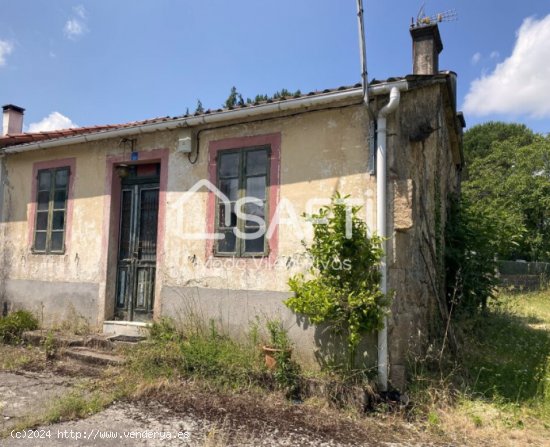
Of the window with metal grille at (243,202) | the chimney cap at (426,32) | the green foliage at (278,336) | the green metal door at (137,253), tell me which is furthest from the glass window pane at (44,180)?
the chimney cap at (426,32)

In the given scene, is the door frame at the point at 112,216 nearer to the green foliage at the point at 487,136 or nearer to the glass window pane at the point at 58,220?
the glass window pane at the point at 58,220

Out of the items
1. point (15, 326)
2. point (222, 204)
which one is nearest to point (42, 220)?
point (15, 326)

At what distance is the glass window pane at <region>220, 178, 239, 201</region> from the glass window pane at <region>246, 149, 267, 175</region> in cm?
26

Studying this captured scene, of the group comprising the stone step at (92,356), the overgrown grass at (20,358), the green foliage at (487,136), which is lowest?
the overgrown grass at (20,358)

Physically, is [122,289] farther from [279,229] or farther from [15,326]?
[279,229]

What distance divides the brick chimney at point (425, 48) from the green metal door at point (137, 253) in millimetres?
6284

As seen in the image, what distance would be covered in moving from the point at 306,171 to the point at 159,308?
316 centimetres

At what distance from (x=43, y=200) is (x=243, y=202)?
4593 millimetres

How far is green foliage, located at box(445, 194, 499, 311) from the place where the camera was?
778cm

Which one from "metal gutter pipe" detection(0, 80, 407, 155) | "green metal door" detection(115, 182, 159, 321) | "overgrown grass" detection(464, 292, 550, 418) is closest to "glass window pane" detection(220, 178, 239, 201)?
"metal gutter pipe" detection(0, 80, 407, 155)

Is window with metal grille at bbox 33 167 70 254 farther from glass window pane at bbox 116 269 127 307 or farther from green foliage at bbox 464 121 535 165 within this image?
green foliage at bbox 464 121 535 165

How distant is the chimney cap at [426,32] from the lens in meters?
9.41

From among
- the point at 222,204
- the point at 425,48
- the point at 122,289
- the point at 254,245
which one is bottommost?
the point at 122,289

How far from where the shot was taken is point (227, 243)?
627 centimetres
